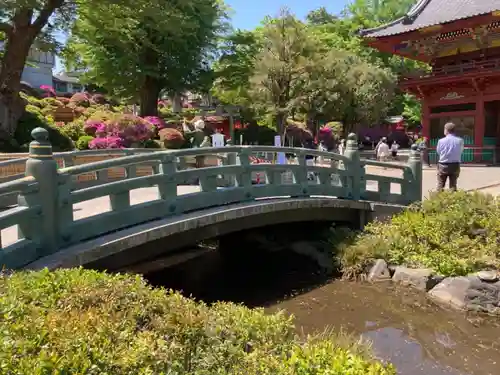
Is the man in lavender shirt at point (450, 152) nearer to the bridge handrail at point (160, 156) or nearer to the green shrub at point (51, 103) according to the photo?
the bridge handrail at point (160, 156)

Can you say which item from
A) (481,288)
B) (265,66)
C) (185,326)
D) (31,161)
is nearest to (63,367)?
(185,326)

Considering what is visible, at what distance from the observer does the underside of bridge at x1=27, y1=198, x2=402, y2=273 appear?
5758mm

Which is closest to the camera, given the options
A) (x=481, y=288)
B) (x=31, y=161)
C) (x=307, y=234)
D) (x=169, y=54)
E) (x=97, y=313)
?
(x=97, y=313)

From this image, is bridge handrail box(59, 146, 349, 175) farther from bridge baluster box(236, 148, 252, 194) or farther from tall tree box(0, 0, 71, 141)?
tall tree box(0, 0, 71, 141)

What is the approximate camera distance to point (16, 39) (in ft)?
57.0

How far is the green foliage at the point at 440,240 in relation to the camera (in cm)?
814

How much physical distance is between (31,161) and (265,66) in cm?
1738

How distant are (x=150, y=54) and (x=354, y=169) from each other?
19.0 metres

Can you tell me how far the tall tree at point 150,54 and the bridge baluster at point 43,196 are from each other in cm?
1797

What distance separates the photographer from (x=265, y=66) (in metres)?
21.6

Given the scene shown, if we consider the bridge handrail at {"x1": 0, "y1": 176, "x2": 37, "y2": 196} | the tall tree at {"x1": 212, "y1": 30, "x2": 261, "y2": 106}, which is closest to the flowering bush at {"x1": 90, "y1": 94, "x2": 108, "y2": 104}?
the tall tree at {"x1": 212, "y1": 30, "x2": 261, "y2": 106}

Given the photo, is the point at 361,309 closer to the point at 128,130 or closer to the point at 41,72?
the point at 128,130

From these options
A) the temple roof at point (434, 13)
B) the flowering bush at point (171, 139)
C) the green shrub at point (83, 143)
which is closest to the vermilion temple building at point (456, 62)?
the temple roof at point (434, 13)

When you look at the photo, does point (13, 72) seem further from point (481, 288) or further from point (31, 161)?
point (481, 288)
